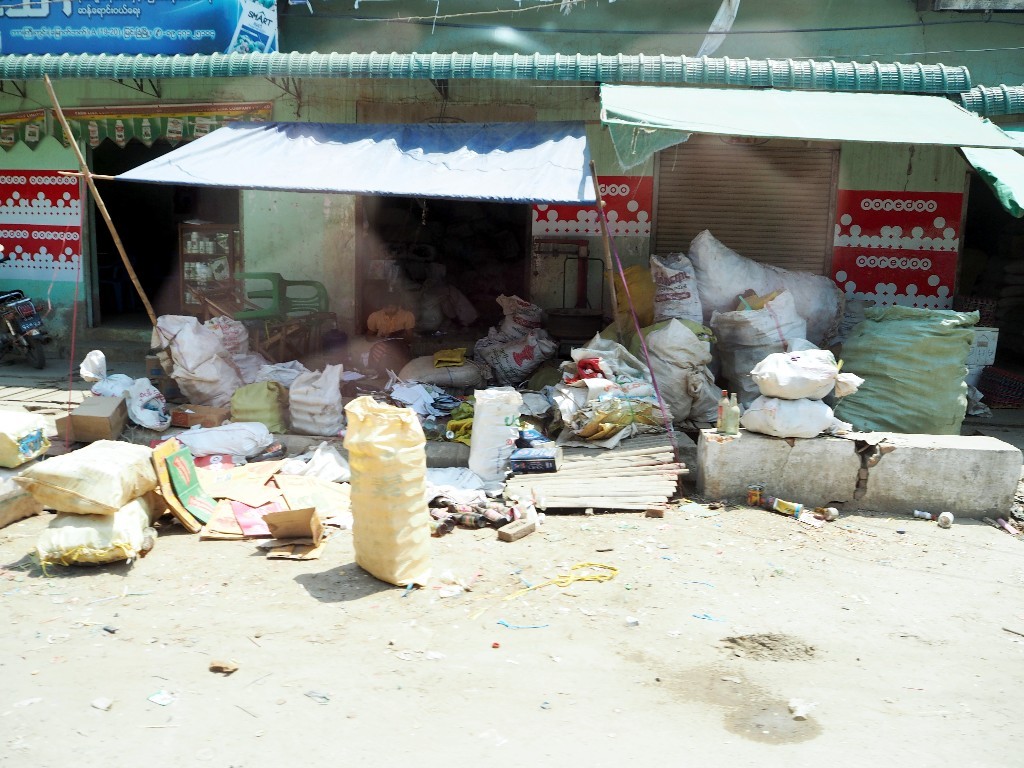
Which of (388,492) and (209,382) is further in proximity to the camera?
(209,382)

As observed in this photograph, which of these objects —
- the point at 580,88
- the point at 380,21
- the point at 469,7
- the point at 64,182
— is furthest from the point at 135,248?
the point at 580,88

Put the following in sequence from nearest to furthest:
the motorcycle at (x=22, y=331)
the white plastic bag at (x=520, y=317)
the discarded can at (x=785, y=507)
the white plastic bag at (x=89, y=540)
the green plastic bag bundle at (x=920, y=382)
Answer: the white plastic bag at (x=89, y=540) → the discarded can at (x=785, y=507) → the green plastic bag bundle at (x=920, y=382) → the white plastic bag at (x=520, y=317) → the motorcycle at (x=22, y=331)

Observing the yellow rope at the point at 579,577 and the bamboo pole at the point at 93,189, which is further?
the bamboo pole at the point at 93,189

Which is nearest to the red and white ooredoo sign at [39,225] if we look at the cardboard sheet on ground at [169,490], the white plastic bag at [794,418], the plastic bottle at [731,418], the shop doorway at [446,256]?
the shop doorway at [446,256]

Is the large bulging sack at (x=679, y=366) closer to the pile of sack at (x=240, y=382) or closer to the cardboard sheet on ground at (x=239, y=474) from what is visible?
the pile of sack at (x=240, y=382)

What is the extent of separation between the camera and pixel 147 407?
23.5 ft

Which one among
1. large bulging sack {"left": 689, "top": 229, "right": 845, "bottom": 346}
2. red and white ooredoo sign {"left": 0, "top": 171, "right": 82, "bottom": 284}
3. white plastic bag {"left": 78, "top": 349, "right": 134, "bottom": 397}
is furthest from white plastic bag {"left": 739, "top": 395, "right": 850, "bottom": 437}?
red and white ooredoo sign {"left": 0, "top": 171, "right": 82, "bottom": 284}

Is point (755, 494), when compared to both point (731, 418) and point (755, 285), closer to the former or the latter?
point (731, 418)

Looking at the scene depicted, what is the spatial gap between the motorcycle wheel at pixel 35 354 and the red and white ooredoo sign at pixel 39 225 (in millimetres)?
1430

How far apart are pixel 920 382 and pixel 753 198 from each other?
11.0 feet

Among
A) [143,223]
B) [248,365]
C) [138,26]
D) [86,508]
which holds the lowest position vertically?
[86,508]

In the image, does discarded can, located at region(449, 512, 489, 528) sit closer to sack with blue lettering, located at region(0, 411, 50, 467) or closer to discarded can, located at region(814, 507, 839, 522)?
discarded can, located at region(814, 507, 839, 522)

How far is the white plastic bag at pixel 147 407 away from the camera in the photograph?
7.04m

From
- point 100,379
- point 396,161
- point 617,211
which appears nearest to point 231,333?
point 100,379
